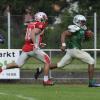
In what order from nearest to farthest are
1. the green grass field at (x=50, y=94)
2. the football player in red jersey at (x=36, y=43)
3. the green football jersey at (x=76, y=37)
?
1. the green grass field at (x=50, y=94)
2. the football player in red jersey at (x=36, y=43)
3. the green football jersey at (x=76, y=37)

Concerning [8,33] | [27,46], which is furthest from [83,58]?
[8,33]

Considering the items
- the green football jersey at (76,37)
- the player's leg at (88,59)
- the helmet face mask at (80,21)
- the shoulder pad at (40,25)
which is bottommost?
the player's leg at (88,59)

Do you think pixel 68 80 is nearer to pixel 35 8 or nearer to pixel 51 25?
pixel 51 25

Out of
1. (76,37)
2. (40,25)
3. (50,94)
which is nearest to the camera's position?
(50,94)

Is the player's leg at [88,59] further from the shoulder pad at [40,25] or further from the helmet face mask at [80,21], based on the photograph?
the shoulder pad at [40,25]

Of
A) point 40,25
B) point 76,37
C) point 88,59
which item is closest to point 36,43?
point 40,25

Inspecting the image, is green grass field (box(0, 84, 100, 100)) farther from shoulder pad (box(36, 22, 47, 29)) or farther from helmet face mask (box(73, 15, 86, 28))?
helmet face mask (box(73, 15, 86, 28))

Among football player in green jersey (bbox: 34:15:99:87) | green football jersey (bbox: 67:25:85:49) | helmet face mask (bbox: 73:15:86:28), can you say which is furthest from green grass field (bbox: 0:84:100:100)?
helmet face mask (bbox: 73:15:86:28)

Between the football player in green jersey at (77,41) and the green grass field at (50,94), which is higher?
the football player in green jersey at (77,41)

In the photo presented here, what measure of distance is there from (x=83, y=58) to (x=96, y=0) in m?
16.6

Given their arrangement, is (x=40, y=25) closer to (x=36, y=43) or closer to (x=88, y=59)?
(x=36, y=43)

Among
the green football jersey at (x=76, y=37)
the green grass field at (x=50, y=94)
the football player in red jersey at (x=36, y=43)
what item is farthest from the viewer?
the green football jersey at (x=76, y=37)

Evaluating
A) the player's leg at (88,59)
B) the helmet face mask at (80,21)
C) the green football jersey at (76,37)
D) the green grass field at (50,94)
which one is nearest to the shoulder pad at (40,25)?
the green football jersey at (76,37)

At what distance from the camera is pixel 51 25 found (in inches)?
921
